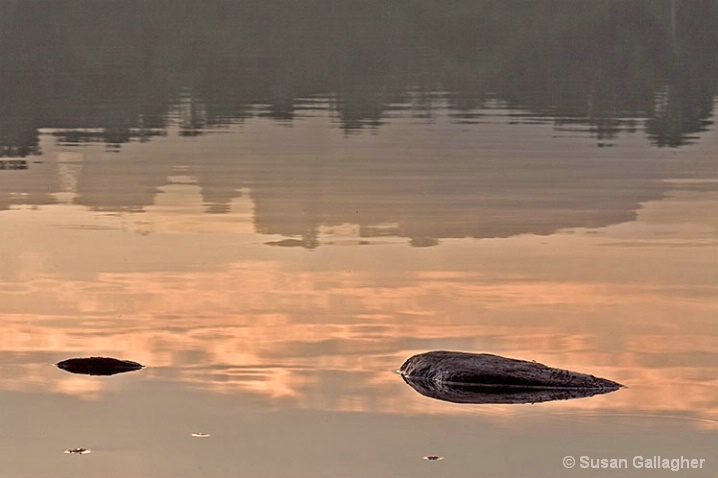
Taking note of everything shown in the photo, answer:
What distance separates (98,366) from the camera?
67.2ft

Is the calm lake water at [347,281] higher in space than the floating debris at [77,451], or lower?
higher

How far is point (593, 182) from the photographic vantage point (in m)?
38.5

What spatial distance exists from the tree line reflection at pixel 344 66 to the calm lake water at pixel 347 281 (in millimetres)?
843

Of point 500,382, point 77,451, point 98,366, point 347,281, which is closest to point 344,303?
point 347,281

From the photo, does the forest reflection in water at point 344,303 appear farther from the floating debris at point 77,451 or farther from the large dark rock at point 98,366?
the floating debris at point 77,451

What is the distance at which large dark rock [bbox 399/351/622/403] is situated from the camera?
742 inches

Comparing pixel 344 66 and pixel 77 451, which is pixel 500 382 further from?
pixel 344 66

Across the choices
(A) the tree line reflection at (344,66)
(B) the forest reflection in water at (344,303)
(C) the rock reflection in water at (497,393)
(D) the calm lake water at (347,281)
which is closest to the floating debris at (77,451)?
(D) the calm lake water at (347,281)

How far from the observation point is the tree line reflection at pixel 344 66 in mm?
58969

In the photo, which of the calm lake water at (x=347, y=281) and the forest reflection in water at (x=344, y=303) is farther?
the forest reflection in water at (x=344, y=303)

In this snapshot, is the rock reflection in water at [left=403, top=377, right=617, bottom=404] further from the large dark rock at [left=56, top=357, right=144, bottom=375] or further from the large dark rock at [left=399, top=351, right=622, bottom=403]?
the large dark rock at [left=56, top=357, right=144, bottom=375]

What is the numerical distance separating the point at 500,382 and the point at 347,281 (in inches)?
271

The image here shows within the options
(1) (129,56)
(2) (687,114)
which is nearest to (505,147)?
(2) (687,114)

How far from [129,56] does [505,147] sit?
66759mm
